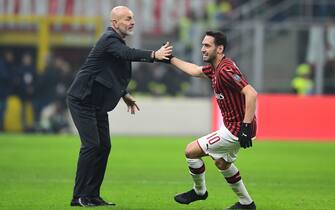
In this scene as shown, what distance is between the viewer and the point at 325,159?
18.6 metres

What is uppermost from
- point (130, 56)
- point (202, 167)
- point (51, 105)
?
point (130, 56)

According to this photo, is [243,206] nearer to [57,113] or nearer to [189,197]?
[189,197]

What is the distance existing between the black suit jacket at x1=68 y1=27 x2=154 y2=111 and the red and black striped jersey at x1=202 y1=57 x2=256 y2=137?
3.65 ft

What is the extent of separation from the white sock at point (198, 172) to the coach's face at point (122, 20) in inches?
66.4

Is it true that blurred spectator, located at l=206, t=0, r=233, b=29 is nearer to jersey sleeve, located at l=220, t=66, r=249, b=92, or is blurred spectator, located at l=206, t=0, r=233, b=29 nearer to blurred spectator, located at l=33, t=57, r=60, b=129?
blurred spectator, located at l=33, t=57, r=60, b=129

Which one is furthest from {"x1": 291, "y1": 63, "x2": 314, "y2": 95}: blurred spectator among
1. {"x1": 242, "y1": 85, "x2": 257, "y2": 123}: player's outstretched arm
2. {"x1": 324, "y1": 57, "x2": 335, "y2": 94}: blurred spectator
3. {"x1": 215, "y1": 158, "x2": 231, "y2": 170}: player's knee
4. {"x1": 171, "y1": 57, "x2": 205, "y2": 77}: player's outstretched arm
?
{"x1": 242, "y1": 85, "x2": 257, "y2": 123}: player's outstretched arm

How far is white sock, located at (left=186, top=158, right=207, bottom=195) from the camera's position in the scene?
10289 millimetres

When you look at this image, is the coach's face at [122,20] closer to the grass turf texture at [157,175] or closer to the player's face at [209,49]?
the player's face at [209,49]

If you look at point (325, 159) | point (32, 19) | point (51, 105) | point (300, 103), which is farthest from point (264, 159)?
point (32, 19)

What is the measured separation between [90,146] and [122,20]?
151 cm

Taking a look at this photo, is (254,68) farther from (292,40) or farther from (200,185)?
(200,185)

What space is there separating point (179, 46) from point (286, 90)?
371cm

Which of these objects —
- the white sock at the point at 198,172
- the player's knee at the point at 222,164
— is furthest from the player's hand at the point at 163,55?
the player's knee at the point at 222,164

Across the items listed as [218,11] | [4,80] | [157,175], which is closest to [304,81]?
[218,11]
